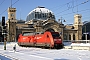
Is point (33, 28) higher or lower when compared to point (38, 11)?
lower

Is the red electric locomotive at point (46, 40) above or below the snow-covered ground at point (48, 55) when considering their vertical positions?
above

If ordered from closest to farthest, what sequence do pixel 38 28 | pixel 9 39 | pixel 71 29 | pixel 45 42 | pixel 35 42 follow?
pixel 45 42 → pixel 35 42 → pixel 9 39 → pixel 38 28 → pixel 71 29

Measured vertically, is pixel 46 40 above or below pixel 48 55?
above

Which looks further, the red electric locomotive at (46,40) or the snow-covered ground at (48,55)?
the red electric locomotive at (46,40)

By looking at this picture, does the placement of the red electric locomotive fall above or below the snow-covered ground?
above

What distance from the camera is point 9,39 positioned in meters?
105

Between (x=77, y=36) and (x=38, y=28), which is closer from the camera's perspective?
(x=38, y=28)

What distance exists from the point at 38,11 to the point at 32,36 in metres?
71.6

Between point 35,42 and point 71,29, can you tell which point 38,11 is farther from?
point 35,42

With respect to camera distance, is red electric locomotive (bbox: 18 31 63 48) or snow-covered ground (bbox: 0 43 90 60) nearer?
snow-covered ground (bbox: 0 43 90 60)

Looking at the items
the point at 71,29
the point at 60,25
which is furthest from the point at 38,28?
the point at 71,29

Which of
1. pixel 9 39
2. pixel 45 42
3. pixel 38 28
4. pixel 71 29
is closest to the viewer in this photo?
pixel 45 42

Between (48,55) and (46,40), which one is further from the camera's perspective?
(46,40)

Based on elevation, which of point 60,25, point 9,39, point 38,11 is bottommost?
point 9,39
